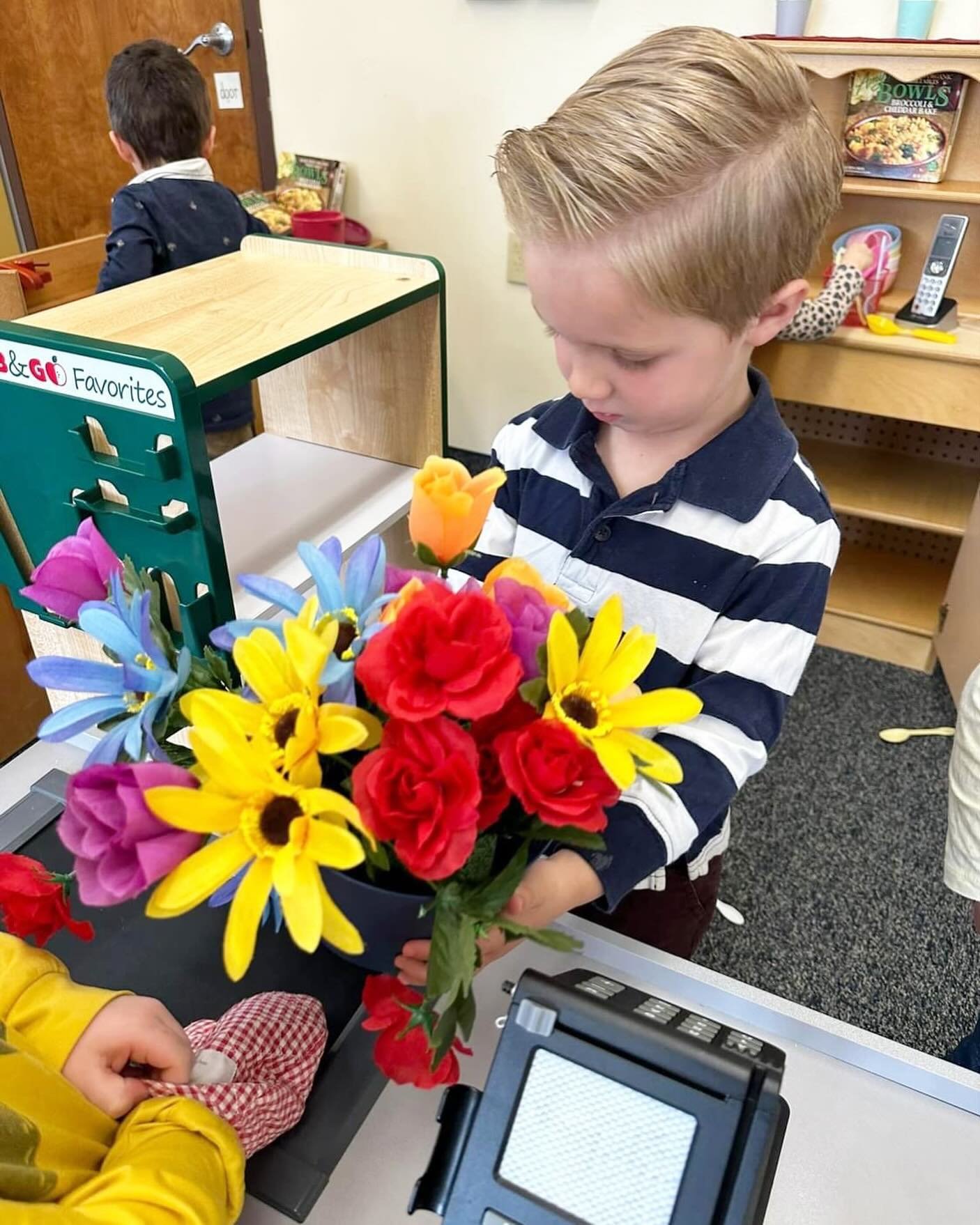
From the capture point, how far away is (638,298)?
1.79 ft

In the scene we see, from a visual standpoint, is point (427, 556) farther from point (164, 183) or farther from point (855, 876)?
point (164, 183)

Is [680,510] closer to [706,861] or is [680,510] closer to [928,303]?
[706,861]

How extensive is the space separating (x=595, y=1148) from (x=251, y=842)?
20 cm

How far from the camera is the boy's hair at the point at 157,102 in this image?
178 cm

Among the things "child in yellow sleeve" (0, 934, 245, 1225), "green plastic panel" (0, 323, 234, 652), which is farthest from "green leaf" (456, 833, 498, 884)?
"green plastic panel" (0, 323, 234, 652)

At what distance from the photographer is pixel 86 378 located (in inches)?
33.7

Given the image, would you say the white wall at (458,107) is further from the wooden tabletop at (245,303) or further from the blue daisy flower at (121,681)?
the blue daisy flower at (121,681)

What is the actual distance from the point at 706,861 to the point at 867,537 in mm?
1722

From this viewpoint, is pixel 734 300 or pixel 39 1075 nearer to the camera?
pixel 39 1075

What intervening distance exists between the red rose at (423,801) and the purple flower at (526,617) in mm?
58

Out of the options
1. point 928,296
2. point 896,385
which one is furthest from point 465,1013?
point 928,296

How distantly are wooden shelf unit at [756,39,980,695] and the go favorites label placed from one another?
54.8 inches

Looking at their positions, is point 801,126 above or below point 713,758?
above

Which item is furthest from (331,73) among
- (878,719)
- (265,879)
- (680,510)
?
(265,879)
